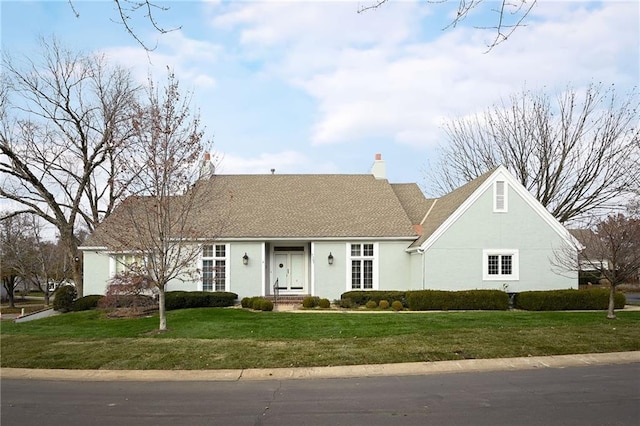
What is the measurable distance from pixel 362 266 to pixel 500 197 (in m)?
7.19

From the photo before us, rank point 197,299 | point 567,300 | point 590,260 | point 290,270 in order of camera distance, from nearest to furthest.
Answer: point 590,260
point 567,300
point 197,299
point 290,270

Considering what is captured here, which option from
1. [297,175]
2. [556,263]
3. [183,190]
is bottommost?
[556,263]

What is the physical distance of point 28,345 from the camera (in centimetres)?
1466

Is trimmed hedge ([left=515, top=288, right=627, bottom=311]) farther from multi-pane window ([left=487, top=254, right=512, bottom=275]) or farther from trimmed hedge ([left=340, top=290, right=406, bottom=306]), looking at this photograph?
trimmed hedge ([left=340, top=290, right=406, bottom=306])

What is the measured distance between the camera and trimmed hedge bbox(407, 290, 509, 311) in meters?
22.0

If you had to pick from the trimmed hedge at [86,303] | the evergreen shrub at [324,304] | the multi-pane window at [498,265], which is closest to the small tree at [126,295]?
the trimmed hedge at [86,303]

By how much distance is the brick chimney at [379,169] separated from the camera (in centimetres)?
3159

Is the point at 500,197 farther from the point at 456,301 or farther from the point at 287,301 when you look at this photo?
the point at 287,301

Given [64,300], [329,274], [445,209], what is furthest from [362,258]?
[64,300]

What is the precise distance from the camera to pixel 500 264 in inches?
948

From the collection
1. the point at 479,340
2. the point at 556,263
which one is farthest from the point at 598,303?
the point at 479,340

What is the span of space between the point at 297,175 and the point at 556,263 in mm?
15277

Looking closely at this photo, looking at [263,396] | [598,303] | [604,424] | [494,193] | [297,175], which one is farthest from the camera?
[297,175]

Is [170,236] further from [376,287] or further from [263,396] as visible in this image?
[376,287]
